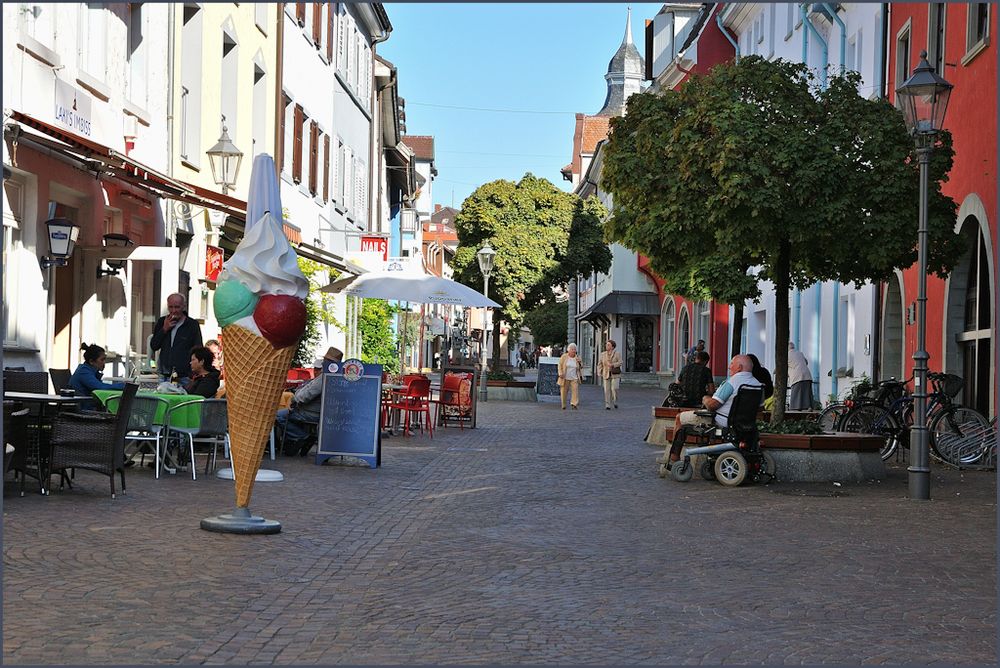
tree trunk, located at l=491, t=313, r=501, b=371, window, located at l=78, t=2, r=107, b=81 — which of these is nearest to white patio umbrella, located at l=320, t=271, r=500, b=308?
window, located at l=78, t=2, r=107, b=81

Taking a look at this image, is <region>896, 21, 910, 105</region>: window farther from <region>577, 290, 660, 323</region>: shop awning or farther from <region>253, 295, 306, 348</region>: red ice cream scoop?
<region>577, 290, 660, 323</region>: shop awning

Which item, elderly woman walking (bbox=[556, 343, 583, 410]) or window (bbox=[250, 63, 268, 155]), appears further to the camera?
elderly woman walking (bbox=[556, 343, 583, 410])

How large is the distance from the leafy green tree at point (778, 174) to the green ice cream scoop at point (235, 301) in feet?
22.4

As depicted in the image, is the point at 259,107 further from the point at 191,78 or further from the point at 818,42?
the point at 818,42

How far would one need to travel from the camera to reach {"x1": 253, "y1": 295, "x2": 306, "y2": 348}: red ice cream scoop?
9.91 metres

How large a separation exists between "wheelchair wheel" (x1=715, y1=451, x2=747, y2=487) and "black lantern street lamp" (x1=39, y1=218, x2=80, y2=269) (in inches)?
309

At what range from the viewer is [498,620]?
282 inches

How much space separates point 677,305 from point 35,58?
42.0 metres

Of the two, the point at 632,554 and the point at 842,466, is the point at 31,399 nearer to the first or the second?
the point at 632,554

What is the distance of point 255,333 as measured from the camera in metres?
9.98

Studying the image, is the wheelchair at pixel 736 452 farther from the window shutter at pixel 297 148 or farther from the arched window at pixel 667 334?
the arched window at pixel 667 334

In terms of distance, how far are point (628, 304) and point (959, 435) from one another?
45309 mm

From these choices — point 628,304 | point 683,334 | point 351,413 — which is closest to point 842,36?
point 351,413

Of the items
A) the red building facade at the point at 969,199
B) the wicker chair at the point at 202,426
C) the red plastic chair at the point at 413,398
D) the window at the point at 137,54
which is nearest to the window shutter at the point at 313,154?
the red plastic chair at the point at 413,398
